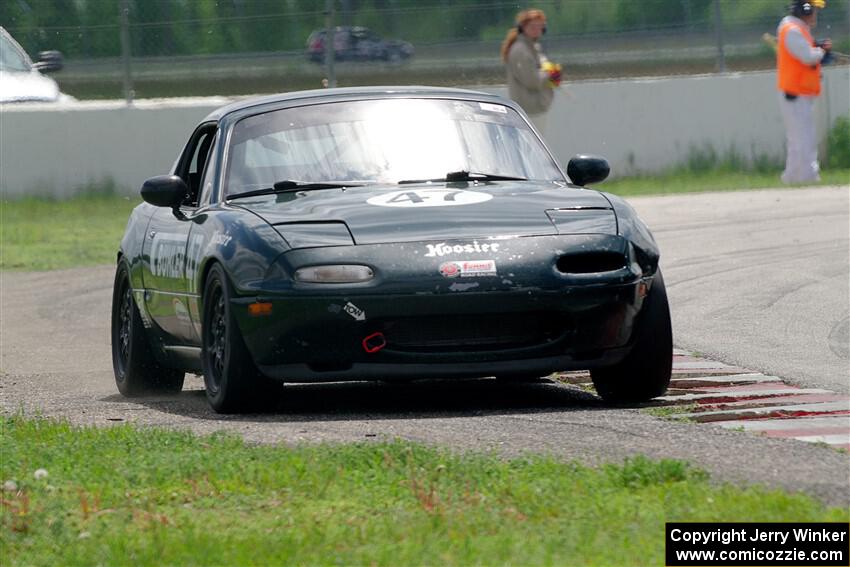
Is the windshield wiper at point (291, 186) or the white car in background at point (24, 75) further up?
the windshield wiper at point (291, 186)

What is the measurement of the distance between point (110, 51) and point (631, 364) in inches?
610

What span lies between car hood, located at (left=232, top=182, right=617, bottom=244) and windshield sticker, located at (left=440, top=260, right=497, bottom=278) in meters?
0.16

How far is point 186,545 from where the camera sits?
4.61 m

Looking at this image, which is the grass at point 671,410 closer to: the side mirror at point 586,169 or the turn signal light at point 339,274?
the turn signal light at point 339,274

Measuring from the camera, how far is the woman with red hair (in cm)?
1742

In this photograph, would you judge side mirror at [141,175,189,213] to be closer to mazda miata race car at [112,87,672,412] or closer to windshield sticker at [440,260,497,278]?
mazda miata race car at [112,87,672,412]

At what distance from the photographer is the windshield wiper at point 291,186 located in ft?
26.5

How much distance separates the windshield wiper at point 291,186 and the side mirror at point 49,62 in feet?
47.6

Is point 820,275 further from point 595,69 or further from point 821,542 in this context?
point 595,69

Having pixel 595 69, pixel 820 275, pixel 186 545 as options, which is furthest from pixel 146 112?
pixel 186 545

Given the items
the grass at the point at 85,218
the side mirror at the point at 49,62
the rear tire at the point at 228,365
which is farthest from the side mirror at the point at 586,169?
the side mirror at the point at 49,62

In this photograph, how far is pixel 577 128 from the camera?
2241 cm

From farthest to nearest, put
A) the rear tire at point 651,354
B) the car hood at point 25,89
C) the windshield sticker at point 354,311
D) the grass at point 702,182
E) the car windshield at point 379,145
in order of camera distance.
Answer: the car hood at point 25,89, the grass at point 702,182, the car windshield at point 379,145, the rear tire at point 651,354, the windshield sticker at point 354,311

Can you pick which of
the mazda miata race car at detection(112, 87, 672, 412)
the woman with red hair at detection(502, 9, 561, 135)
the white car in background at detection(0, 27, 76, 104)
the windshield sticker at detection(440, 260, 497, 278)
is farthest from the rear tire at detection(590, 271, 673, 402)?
the white car in background at detection(0, 27, 76, 104)
